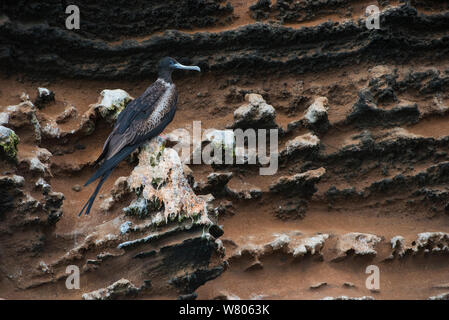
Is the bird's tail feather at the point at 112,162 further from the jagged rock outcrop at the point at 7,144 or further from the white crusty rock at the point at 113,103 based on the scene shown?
the white crusty rock at the point at 113,103

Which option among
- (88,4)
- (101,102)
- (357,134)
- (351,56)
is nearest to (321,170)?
(357,134)

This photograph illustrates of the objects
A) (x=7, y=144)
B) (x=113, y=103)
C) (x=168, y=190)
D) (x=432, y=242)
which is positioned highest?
(x=113, y=103)

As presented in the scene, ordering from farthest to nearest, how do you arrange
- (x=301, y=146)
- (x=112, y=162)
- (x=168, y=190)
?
(x=301, y=146), (x=112, y=162), (x=168, y=190)

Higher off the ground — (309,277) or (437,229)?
(437,229)

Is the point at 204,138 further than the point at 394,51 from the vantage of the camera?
No

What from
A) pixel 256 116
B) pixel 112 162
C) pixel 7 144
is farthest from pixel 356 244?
pixel 7 144

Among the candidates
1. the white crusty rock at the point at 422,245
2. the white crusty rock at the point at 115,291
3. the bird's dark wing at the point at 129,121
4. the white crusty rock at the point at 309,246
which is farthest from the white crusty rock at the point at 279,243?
the bird's dark wing at the point at 129,121

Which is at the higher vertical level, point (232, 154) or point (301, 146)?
point (301, 146)

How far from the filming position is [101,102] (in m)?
9.02

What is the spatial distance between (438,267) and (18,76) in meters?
7.33

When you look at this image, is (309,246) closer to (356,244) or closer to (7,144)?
(356,244)

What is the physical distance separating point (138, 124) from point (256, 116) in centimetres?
227

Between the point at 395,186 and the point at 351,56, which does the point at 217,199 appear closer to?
the point at 395,186

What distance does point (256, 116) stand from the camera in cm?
948
